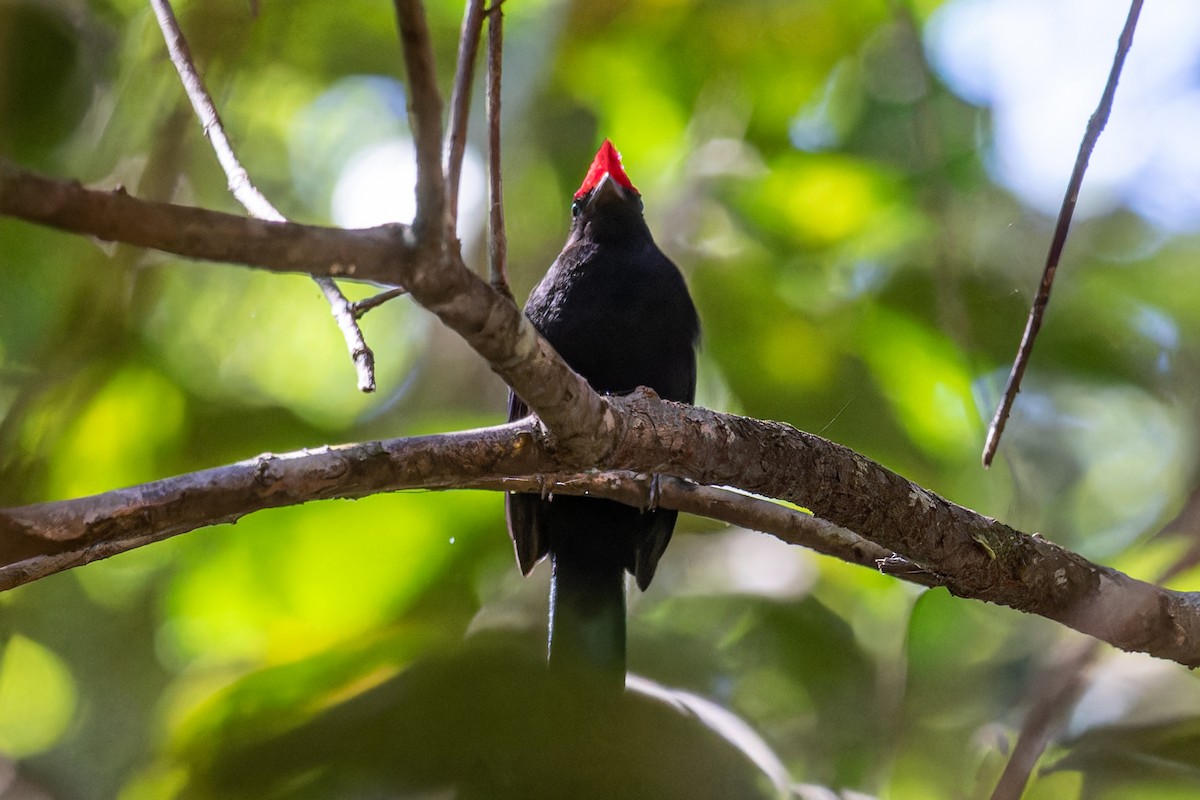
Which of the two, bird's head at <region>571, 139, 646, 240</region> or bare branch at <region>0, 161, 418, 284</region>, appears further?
bird's head at <region>571, 139, 646, 240</region>

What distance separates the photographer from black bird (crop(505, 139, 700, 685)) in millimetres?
2783

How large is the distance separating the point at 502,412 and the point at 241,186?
5.48 ft

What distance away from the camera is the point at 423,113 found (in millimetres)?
1016

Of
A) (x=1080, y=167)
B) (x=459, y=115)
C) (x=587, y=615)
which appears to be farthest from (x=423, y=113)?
(x=587, y=615)

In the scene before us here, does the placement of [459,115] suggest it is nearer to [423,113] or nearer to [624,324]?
[423,113]

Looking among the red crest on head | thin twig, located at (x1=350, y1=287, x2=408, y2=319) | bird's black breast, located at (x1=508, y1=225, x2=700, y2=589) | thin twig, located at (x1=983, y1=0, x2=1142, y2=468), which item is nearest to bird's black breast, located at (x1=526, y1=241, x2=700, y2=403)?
bird's black breast, located at (x1=508, y1=225, x2=700, y2=589)

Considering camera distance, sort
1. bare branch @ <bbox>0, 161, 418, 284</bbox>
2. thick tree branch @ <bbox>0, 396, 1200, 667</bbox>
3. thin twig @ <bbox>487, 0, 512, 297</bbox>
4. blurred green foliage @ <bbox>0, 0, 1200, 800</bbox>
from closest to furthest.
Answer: bare branch @ <bbox>0, 161, 418, 284</bbox> < thick tree branch @ <bbox>0, 396, 1200, 667</bbox> < thin twig @ <bbox>487, 0, 512, 297</bbox> < blurred green foliage @ <bbox>0, 0, 1200, 800</bbox>

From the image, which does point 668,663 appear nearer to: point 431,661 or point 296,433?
point 431,661

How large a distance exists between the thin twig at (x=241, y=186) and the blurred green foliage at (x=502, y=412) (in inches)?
24.6

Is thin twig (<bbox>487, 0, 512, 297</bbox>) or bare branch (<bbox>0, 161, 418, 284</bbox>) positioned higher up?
thin twig (<bbox>487, 0, 512, 297</bbox>)

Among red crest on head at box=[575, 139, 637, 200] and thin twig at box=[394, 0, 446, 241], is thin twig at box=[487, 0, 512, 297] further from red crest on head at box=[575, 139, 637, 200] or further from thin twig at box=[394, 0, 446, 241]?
red crest on head at box=[575, 139, 637, 200]

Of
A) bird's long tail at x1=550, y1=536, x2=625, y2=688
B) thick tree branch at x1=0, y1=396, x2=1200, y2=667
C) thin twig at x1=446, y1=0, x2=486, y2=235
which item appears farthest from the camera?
bird's long tail at x1=550, y1=536, x2=625, y2=688

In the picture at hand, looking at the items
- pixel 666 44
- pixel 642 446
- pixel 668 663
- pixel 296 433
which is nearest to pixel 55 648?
pixel 296 433

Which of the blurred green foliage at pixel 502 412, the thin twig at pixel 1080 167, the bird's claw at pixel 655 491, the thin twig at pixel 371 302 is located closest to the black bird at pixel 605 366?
the blurred green foliage at pixel 502 412
